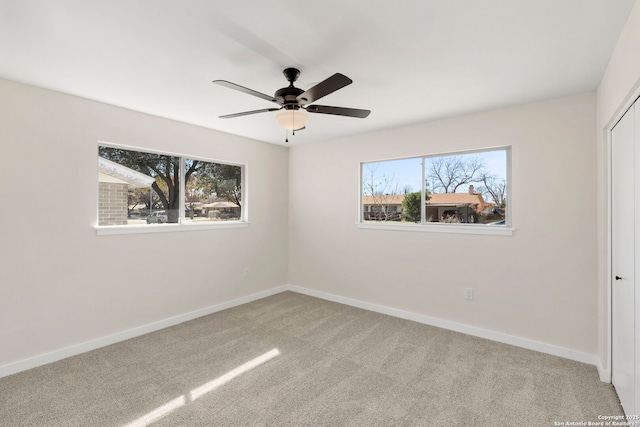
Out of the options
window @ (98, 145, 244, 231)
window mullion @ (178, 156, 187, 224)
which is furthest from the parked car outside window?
window mullion @ (178, 156, 187, 224)

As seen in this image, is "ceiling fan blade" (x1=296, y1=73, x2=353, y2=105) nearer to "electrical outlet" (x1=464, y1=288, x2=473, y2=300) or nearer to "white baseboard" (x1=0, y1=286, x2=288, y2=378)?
"electrical outlet" (x1=464, y1=288, x2=473, y2=300)

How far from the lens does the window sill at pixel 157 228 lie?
116 inches

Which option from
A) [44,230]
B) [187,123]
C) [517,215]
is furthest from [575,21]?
[44,230]

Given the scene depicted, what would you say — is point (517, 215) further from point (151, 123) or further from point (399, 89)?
point (151, 123)

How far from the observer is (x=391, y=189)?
154 inches

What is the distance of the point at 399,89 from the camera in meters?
2.52

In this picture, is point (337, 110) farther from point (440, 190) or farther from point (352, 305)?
point (352, 305)

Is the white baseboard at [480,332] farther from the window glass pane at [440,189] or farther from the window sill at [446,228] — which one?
the window glass pane at [440,189]

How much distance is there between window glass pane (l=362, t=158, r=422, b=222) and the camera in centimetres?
369

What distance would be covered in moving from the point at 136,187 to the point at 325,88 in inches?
101

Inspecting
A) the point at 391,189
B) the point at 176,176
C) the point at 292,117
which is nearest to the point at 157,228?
the point at 176,176

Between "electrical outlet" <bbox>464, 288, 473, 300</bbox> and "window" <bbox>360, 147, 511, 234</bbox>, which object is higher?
"window" <bbox>360, 147, 511, 234</bbox>

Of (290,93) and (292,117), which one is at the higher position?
(290,93)

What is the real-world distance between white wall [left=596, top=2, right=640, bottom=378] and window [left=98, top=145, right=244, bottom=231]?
12.8ft
